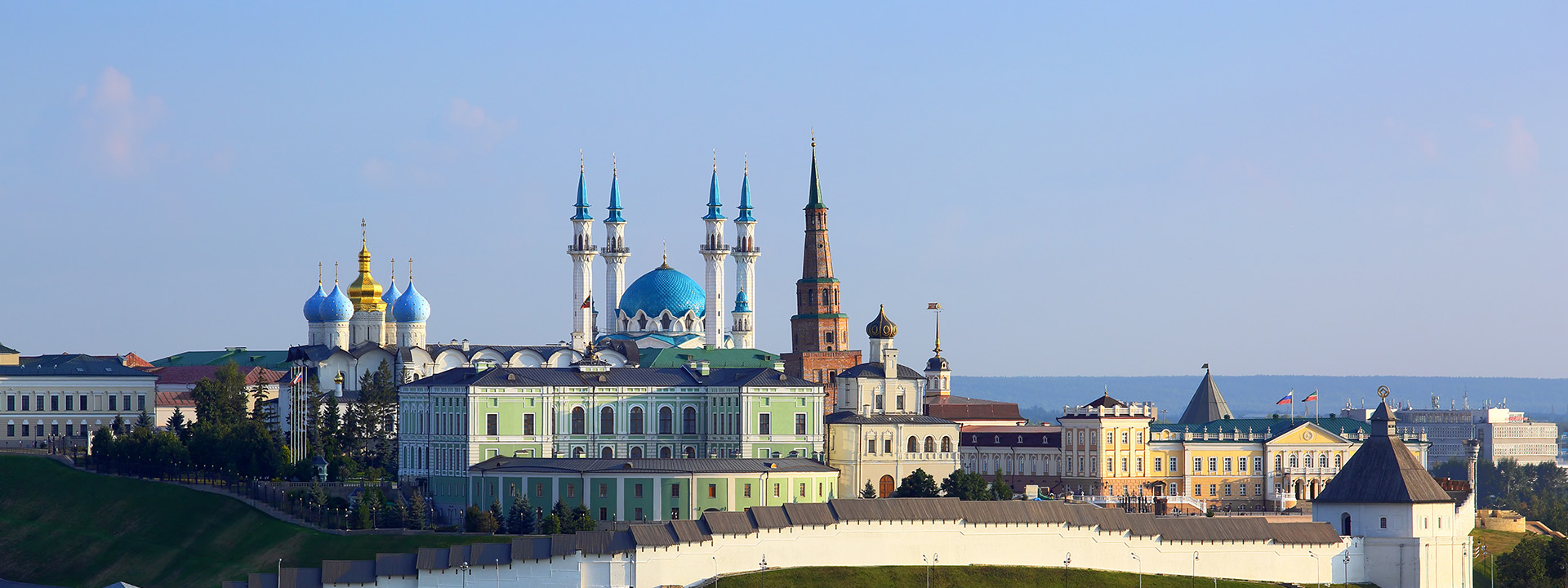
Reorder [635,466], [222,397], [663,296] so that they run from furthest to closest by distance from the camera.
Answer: [663,296], [222,397], [635,466]

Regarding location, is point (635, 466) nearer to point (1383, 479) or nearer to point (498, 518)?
point (498, 518)

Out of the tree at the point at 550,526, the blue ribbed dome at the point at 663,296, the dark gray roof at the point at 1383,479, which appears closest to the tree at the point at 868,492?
the tree at the point at 550,526

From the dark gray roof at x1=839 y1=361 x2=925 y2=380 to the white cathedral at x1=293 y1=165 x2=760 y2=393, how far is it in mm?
13771

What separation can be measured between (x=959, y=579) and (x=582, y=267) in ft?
211

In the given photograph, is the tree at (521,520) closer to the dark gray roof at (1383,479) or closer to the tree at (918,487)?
the tree at (918,487)

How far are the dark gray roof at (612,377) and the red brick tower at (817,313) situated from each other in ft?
71.4

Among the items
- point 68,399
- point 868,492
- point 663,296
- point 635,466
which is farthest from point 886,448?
point 68,399

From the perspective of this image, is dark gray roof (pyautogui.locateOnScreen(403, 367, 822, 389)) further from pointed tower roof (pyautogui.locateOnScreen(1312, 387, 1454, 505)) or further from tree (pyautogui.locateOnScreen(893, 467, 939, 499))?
pointed tower roof (pyautogui.locateOnScreen(1312, 387, 1454, 505))

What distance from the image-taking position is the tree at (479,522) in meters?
99.4

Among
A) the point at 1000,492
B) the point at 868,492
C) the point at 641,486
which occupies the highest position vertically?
the point at 641,486

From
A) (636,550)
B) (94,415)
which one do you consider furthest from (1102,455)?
(94,415)

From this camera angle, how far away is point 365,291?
140125 millimetres

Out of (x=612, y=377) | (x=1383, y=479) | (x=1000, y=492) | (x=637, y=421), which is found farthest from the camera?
(x=612, y=377)

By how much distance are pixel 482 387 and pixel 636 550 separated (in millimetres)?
28201
